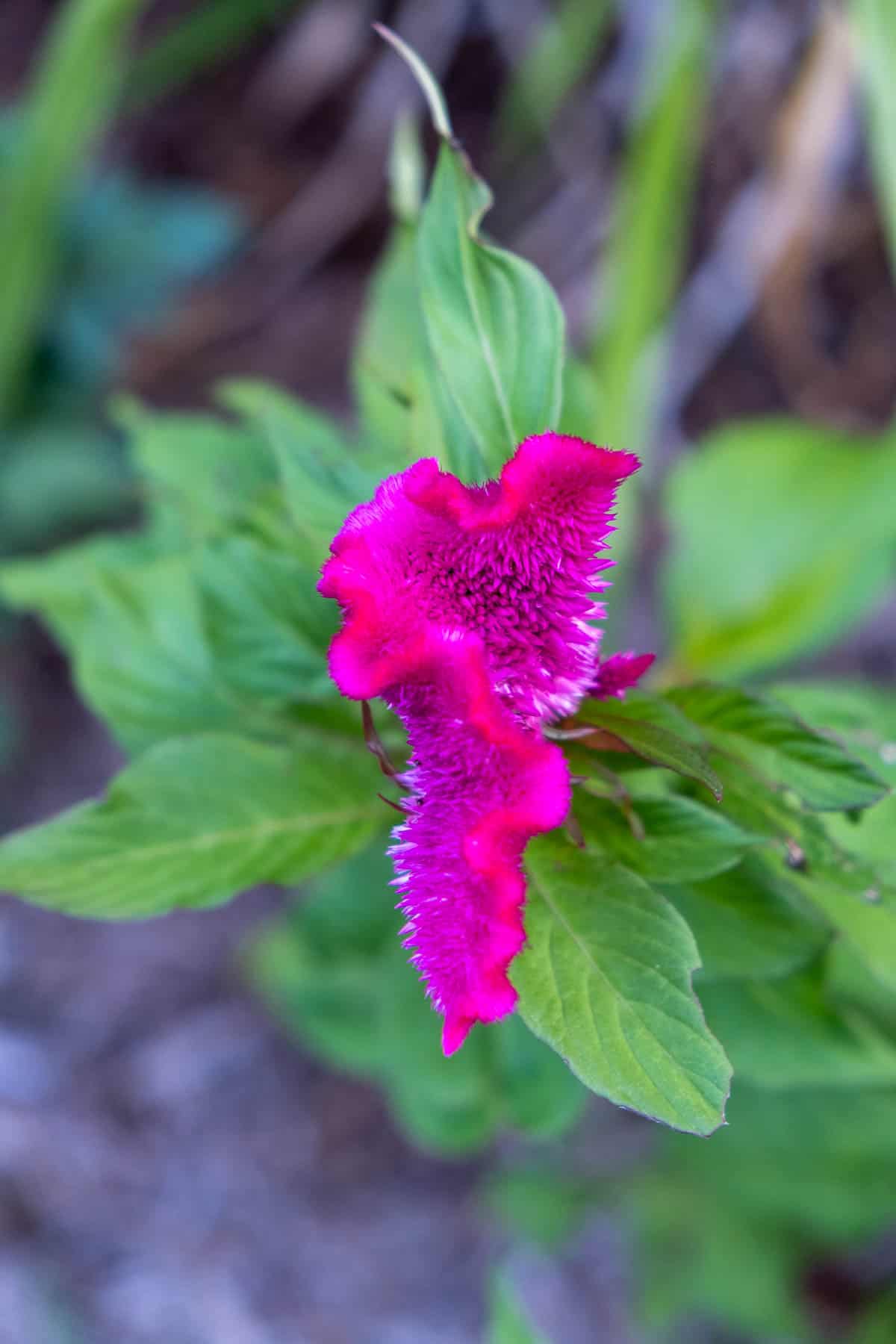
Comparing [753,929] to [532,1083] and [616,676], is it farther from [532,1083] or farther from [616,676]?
[532,1083]

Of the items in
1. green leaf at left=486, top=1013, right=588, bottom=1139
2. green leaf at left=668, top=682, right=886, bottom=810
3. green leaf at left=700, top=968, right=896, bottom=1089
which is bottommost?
green leaf at left=486, top=1013, right=588, bottom=1139

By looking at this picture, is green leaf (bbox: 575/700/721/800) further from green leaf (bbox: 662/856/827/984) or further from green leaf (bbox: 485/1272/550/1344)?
green leaf (bbox: 485/1272/550/1344)

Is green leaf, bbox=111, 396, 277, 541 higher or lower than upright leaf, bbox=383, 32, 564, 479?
lower

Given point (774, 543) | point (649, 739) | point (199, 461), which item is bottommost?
point (774, 543)

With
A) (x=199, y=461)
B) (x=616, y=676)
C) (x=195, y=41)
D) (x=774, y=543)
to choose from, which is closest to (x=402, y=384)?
(x=199, y=461)

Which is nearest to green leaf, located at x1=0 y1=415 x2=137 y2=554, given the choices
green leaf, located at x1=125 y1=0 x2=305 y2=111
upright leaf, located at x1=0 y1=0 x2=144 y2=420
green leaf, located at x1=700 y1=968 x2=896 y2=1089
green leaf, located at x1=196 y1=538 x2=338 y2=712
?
upright leaf, located at x1=0 y1=0 x2=144 y2=420

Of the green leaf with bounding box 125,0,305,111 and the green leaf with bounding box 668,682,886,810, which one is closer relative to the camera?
the green leaf with bounding box 668,682,886,810

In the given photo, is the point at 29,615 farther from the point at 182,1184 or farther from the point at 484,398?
the point at 484,398
